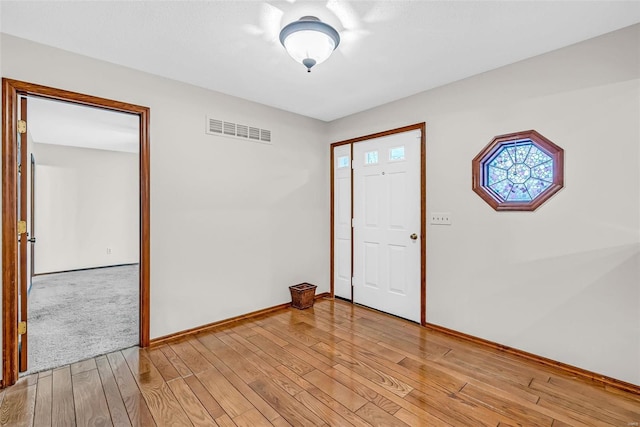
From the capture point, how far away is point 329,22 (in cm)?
204

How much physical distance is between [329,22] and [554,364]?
3.05 meters

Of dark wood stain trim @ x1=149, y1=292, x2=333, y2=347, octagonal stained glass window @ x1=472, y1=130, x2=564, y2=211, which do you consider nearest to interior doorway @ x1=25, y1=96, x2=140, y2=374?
dark wood stain trim @ x1=149, y1=292, x2=333, y2=347

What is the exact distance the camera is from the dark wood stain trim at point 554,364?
2.13m

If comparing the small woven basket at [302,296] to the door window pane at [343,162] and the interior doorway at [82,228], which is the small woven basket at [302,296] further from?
the interior doorway at [82,228]

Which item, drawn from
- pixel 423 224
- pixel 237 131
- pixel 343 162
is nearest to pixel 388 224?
pixel 423 224

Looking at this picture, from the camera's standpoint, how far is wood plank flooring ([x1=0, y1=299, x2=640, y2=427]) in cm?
184

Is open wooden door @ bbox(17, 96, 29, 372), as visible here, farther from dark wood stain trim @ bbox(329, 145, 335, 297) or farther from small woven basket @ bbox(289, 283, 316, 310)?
dark wood stain trim @ bbox(329, 145, 335, 297)

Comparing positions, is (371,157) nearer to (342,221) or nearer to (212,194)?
(342,221)

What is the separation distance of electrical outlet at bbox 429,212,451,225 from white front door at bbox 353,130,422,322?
18 cm

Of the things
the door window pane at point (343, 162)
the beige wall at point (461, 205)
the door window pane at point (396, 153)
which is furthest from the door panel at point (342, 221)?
A: the door window pane at point (396, 153)

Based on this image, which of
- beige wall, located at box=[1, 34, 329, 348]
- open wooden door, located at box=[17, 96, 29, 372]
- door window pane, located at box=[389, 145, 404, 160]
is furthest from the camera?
door window pane, located at box=[389, 145, 404, 160]

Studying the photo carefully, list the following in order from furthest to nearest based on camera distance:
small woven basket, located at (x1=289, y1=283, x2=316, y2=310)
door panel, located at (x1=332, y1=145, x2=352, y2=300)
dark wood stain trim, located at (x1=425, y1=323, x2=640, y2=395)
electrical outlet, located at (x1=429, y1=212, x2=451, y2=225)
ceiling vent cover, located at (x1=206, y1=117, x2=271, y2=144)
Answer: door panel, located at (x1=332, y1=145, x2=352, y2=300) → small woven basket, located at (x1=289, y1=283, x2=316, y2=310) → ceiling vent cover, located at (x1=206, y1=117, x2=271, y2=144) → electrical outlet, located at (x1=429, y1=212, x2=451, y2=225) → dark wood stain trim, located at (x1=425, y1=323, x2=640, y2=395)

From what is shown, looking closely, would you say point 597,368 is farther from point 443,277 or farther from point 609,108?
point 609,108

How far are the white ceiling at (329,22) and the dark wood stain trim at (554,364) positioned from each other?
2446mm
